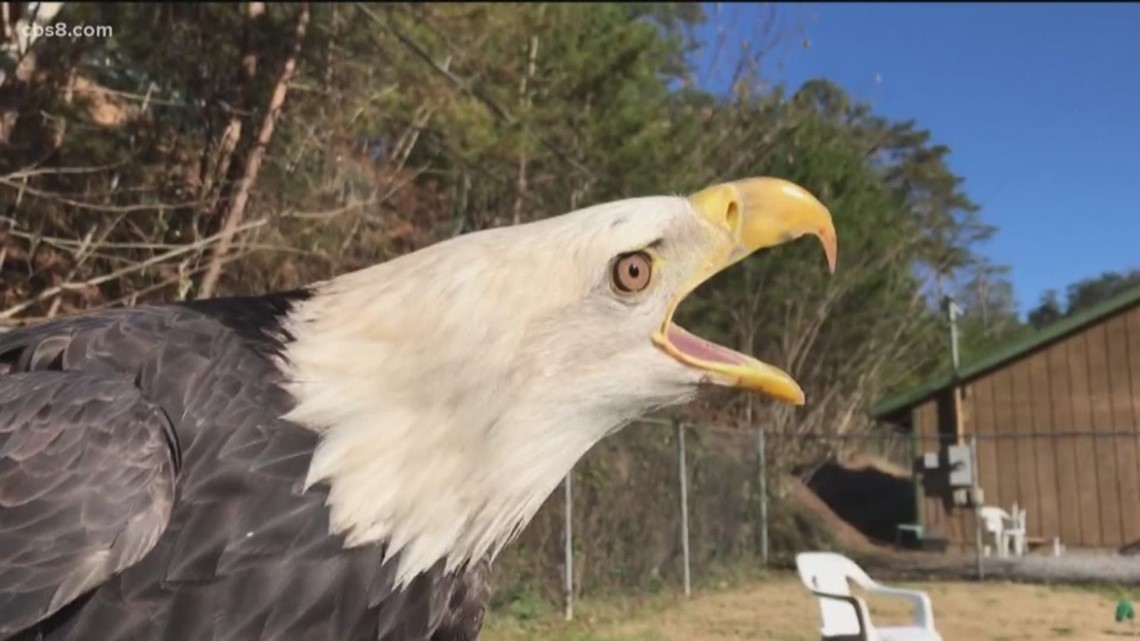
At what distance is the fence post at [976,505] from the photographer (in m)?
2.87

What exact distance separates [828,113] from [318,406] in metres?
3.81

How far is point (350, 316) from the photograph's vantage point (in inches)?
67.7

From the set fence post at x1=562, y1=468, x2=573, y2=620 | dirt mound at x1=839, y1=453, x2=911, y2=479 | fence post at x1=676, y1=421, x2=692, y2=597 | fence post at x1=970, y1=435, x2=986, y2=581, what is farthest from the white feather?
fence post at x1=676, y1=421, x2=692, y2=597

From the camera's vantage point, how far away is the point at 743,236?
1.78 meters

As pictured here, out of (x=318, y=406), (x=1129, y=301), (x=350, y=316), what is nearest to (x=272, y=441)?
(x=318, y=406)

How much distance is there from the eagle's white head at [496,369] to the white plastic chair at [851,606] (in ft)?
4.06

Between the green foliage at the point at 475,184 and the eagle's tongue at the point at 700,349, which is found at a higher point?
the green foliage at the point at 475,184

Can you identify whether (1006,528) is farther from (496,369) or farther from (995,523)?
(496,369)

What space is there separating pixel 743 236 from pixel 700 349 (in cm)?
21

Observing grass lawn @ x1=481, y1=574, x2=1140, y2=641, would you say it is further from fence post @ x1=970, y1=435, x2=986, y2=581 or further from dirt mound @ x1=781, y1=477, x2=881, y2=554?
dirt mound @ x1=781, y1=477, x2=881, y2=554

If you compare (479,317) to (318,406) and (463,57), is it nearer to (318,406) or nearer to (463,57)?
(318,406)

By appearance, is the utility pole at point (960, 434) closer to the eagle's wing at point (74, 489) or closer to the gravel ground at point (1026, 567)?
the gravel ground at point (1026, 567)

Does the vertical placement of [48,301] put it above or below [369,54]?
below

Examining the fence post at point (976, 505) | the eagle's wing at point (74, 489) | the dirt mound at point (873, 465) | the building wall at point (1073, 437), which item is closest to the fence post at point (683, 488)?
the dirt mound at point (873, 465)
